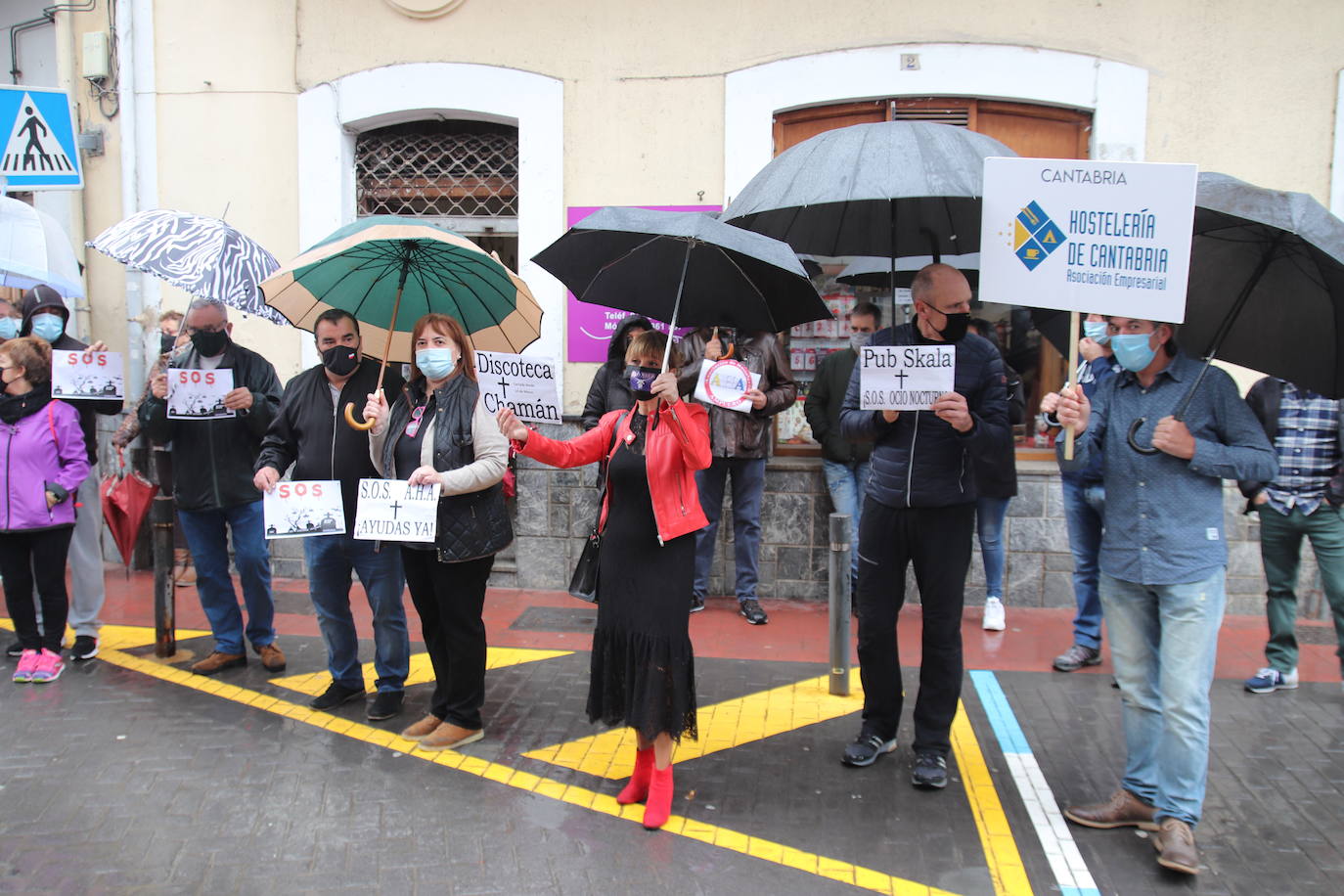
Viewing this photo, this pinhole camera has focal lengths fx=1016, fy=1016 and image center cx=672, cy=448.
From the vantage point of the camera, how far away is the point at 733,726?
5.09m

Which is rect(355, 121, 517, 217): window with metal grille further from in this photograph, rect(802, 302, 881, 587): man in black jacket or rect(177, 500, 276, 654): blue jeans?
rect(177, 500, 276, 654): blue jeans

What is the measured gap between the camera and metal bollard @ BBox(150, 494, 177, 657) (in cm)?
596

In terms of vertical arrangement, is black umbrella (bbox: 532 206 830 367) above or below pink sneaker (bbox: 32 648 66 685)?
above

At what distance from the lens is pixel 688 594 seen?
4031 mm

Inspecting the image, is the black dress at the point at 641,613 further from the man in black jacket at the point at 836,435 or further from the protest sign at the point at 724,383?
the man in black jacket at the point at 836,435

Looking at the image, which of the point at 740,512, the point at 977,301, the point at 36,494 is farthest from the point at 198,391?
the point at 977,301

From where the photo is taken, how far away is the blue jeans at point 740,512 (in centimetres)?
703

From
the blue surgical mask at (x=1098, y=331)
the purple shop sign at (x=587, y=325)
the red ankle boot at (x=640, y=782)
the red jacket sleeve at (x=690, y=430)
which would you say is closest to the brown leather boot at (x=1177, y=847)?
the red ankle boot at (x=640, y=782)

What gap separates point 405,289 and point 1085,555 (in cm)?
420

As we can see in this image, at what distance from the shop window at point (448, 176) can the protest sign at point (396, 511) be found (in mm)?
3938

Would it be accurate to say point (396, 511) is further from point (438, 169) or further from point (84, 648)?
point (438, 169)

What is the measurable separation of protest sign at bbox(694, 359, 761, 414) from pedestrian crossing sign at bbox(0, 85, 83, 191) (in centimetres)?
458


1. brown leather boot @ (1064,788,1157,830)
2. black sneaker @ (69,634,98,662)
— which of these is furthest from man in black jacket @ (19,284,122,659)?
brown leather boot @ (1064,788,1157,830)

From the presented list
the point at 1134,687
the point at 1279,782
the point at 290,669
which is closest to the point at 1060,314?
the point at 1134,687
